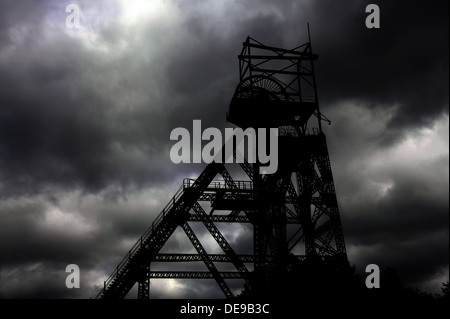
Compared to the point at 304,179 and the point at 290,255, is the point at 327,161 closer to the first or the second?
the point at 304,179

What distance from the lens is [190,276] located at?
30.1 meters
